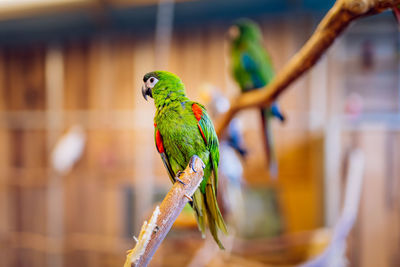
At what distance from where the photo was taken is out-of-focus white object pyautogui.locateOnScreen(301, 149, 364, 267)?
1.40 metres

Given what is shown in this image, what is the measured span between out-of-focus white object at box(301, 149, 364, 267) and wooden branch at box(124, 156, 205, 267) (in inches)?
46.5

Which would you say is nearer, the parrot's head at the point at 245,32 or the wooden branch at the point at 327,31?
the wooden branch at the point at 327,31

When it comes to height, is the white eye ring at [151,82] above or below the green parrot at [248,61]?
below

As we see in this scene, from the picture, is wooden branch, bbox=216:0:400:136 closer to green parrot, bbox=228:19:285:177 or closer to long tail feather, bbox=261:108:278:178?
long tail feather, bbox=261:108:278:178

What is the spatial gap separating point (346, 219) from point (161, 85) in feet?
4.70

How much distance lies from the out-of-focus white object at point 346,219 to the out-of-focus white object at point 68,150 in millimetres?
2156

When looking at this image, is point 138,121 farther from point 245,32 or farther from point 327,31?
point 327,31

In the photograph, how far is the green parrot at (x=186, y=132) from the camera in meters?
0.35

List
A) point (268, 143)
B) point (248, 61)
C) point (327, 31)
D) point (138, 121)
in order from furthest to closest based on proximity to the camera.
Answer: point (138, 121), point (248, 61), point (268, 143), point (327, 31)

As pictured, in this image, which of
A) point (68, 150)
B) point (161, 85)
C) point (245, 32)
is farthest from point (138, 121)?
point (161, 85)

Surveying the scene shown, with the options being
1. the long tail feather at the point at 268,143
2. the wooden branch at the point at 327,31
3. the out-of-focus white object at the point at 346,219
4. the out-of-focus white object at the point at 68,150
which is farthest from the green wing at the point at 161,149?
the out-of-focus white object at the point at 68,150

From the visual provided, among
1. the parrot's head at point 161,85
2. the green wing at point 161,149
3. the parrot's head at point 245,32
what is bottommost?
the green wing at point 161,149

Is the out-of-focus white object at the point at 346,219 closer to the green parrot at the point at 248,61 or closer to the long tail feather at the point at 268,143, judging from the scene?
the long tail feather at the point at 268,143

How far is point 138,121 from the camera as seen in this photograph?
286 cm
